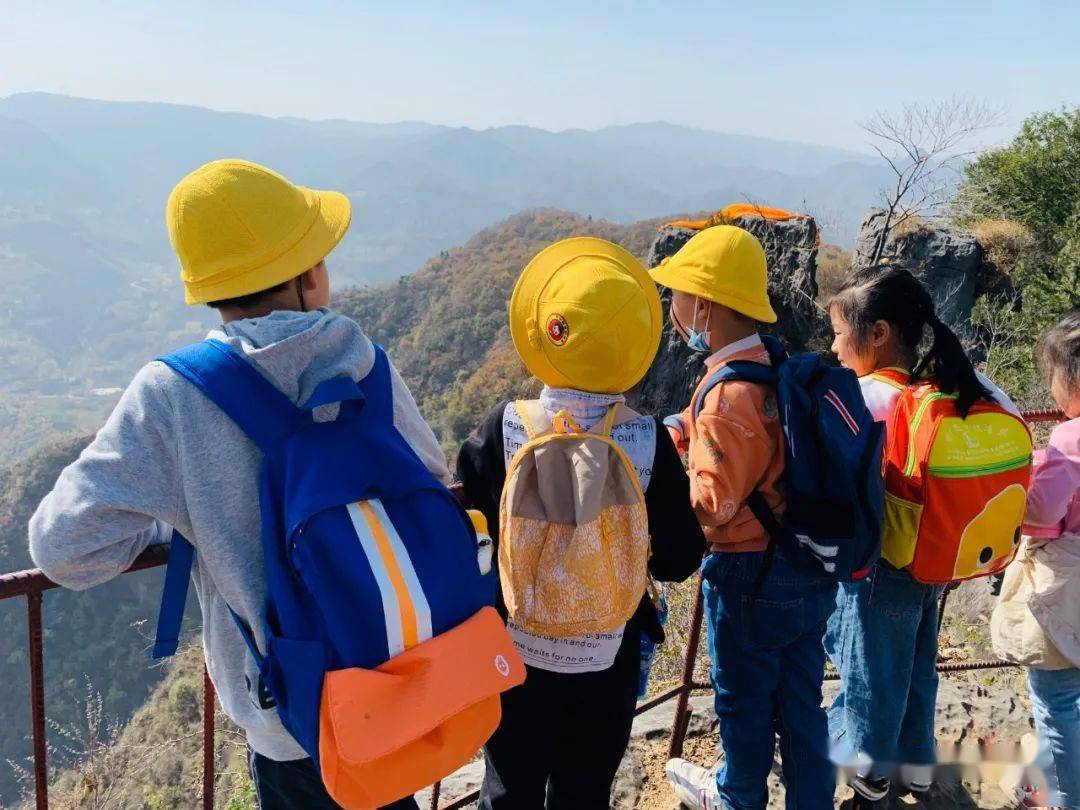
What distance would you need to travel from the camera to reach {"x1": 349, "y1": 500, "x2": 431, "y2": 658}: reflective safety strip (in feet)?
3.96

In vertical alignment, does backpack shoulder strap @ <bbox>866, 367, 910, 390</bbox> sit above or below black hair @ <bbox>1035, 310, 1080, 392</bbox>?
below

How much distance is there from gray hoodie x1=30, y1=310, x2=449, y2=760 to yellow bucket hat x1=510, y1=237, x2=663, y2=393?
0.46 meters

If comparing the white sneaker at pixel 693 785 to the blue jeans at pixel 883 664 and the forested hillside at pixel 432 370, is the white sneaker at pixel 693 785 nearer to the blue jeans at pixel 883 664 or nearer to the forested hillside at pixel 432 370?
the blue jeans at pixel 883 664

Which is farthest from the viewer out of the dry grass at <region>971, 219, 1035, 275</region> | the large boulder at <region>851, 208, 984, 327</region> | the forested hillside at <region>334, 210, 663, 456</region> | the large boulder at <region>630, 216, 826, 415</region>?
the forested hillside at <region>334, 210, 663, 456</region>

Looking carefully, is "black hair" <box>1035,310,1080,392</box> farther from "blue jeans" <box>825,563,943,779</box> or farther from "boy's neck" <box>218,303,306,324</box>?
"boy's neck" <box>218,303,306,324</box>

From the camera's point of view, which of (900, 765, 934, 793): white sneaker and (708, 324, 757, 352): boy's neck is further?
(900, 765, 934, 793): white sneaker

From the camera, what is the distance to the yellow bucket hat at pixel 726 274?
6.91ft

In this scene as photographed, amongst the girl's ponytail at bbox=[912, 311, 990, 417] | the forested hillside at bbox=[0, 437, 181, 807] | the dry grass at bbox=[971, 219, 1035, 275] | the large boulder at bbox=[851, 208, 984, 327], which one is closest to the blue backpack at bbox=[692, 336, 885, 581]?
the girl's ponytail at bbox=[912, 311, 990, 417]

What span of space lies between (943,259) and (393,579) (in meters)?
21.4

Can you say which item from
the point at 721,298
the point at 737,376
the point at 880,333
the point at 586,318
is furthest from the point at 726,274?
the point at 586,318

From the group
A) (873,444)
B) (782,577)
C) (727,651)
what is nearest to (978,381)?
(873,444)

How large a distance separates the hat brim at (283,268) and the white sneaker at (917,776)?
2.64 metres

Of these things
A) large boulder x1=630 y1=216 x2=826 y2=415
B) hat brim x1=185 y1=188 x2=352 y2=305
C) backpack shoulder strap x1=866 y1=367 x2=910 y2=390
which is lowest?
large boulder x1=630 y1=216 x2=826 y2=415

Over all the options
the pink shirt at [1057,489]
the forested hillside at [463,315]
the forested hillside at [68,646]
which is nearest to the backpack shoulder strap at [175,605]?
the pink shirt at [1057,489]
